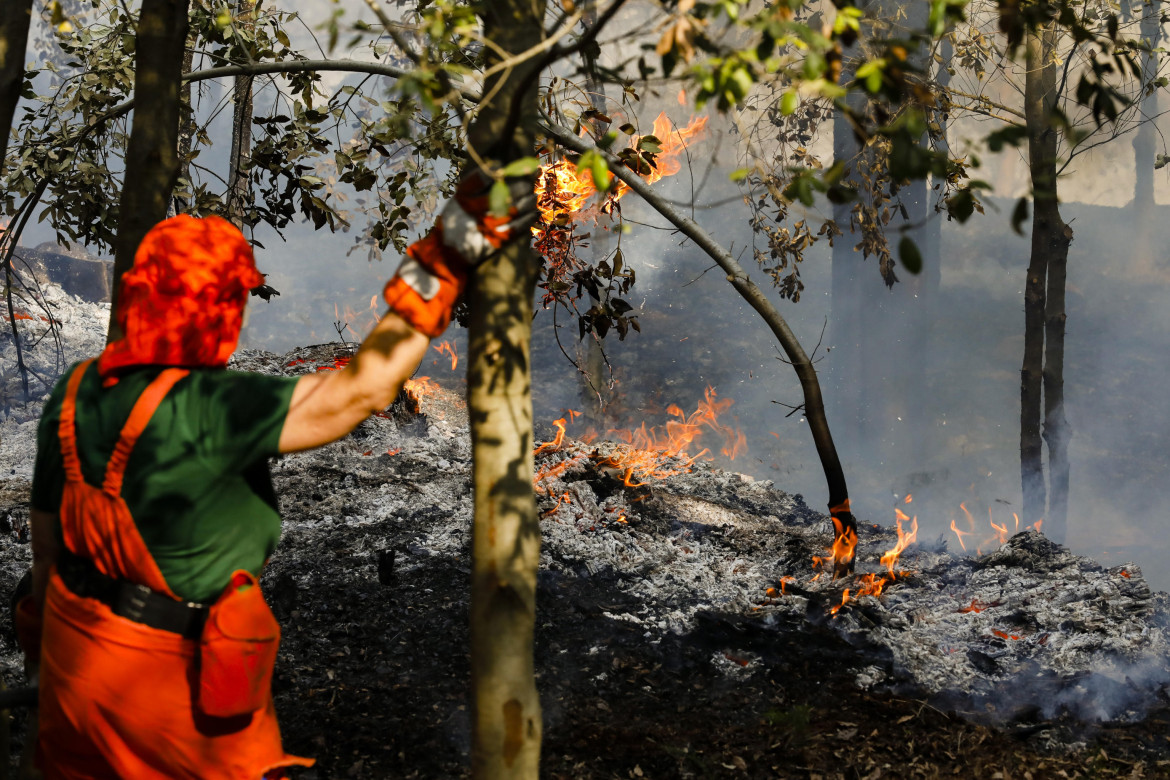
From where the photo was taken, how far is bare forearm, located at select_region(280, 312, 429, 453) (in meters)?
1.84

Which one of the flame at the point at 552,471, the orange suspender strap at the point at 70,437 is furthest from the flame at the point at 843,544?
the orange suspender strap at the point at 70,437

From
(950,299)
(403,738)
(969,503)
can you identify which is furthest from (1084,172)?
(403,738)

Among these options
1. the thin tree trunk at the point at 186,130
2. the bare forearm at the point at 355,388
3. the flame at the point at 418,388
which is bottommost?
the bare forearm at the point at 355,388

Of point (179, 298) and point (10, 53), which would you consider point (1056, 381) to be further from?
point (10, 53)

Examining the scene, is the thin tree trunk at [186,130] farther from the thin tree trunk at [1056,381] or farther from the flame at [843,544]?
the thin tree trunk at [1056,381]

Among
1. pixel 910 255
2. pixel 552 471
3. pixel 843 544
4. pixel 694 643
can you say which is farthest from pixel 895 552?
pixel 910 255

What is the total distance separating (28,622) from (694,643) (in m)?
3.45

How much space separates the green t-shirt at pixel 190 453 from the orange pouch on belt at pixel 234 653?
88mm

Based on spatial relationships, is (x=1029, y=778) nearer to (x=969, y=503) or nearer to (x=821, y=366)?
(x=969, y=503)

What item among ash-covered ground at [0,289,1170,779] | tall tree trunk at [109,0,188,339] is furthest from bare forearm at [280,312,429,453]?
ash-covered ground at [0,289,1170,779]

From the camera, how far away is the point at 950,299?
830 inches

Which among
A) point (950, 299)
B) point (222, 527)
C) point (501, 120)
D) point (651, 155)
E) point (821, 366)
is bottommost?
point (222, 527)

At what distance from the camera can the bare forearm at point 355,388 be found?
184 centimetres

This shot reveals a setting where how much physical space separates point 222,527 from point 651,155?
2.90 metres
